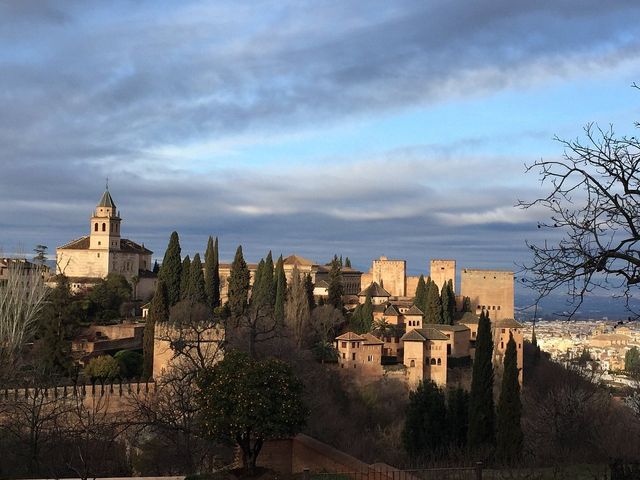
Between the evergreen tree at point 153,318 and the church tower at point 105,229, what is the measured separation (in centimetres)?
1501

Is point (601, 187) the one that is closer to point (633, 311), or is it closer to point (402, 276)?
point (633, 311)

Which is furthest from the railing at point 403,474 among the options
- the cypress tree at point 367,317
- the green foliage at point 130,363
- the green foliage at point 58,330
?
the cypress tree at point 367,317

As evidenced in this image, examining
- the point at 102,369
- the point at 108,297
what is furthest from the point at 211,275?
the point at 102,369

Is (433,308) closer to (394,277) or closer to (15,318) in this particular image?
(394,277)

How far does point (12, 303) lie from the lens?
35219 mm

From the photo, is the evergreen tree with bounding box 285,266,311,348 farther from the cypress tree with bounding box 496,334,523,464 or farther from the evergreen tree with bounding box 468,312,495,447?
the cypress tree with bounding box 496,334,523,464

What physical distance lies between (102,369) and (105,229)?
25.3m

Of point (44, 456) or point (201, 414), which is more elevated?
point (201, 414)

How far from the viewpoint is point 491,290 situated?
61.0 metres

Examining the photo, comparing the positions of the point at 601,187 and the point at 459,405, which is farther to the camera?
the point at 459,405

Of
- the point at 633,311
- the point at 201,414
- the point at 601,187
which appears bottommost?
the point at 201,414

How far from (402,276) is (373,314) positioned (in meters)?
16.0

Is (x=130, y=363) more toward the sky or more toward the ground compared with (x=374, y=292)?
more toward the ground

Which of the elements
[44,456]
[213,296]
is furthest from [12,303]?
[44,456]
